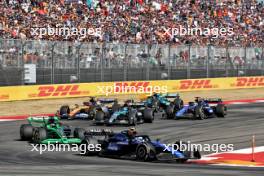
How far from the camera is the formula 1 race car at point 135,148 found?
1716cm

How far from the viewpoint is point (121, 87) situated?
4028 centimetres

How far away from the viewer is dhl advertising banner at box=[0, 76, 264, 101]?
35062 mm

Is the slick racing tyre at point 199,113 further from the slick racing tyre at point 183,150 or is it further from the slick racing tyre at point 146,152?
the slick racing tyre at point 146,152

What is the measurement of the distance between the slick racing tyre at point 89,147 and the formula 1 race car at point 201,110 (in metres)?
10.5

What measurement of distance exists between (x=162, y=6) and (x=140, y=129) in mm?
30895

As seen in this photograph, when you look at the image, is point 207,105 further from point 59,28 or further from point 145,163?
point 59,28

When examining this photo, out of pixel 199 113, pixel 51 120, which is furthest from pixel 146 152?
pixel 199 113

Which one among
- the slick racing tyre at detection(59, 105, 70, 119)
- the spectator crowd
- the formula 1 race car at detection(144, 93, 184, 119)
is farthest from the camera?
the spectator crowd

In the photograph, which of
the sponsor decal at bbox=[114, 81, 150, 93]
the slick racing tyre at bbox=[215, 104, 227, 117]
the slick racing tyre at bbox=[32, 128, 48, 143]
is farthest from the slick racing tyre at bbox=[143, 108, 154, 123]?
the sponsor decal at bbox=[114, 81, 150, 93]

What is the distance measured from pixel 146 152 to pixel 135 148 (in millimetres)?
771

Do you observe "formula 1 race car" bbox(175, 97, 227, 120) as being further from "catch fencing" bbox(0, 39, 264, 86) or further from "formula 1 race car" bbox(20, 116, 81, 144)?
"catch fencing" bbox(0, 39, 264, 86)

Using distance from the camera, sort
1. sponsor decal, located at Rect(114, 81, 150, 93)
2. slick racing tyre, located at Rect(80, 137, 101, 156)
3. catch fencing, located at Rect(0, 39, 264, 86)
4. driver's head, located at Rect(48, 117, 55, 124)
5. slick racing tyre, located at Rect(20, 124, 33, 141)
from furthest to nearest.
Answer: sponsor decal, located at Rect(114, 81, 150, 93) < catch fencing, located at Rect(0, 39, 264, 86) < slick racing tyre, located at Rect(20, 124, 33, 141) < driver's head, located at Rect(48, 117, 55, 124) < slick racing tyre, located at Rect(80, 137, 101, 156)

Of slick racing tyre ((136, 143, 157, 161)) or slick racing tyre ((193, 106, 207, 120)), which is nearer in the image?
slick racing tyre ((136, 143, 157, 161))

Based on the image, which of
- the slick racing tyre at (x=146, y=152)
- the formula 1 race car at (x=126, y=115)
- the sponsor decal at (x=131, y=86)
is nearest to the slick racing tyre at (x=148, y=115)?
the formula 1 race car at (x=126, y=115)
